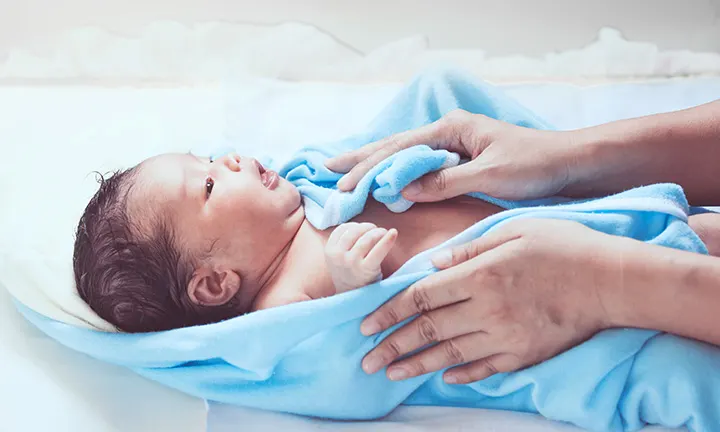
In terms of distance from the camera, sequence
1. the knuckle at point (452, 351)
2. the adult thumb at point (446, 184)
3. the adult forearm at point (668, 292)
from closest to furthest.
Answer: the adult forearm at point (668, 292), the knuckle at point (452, 351), the adult thumb at point (446, 184)

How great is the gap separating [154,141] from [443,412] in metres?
0.83

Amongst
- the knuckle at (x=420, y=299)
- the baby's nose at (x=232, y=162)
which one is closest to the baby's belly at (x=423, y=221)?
the knuckle at (x=420, y=299)

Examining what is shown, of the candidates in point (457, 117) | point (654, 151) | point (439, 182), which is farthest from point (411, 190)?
point (654, 151)

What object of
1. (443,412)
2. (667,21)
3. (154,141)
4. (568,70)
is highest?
(667,21)

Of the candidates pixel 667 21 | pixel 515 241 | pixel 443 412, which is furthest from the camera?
pixel 667 21

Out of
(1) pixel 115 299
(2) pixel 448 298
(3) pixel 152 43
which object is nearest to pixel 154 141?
(3) pixel 152 43

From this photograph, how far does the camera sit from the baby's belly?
3.62 ft

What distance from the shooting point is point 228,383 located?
43.0 inches

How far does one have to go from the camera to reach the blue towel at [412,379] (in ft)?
3.15

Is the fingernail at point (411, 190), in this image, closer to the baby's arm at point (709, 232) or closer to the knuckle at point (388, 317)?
the knuckle at point (388, 317)

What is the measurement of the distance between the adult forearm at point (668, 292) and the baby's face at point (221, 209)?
1.67ft

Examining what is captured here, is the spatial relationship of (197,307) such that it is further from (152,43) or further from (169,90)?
(152,43)

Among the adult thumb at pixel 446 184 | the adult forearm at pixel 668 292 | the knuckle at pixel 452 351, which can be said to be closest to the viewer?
the adult forearm at pixel 668 292

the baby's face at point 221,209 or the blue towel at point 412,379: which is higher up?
the baby's face at point 221,209
